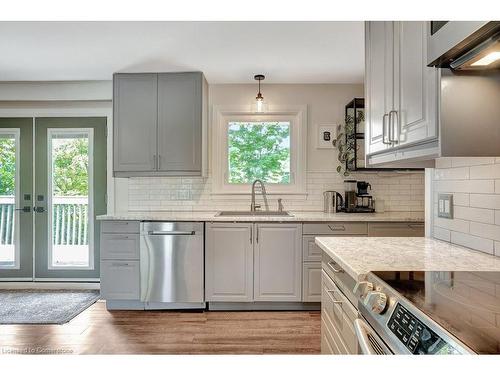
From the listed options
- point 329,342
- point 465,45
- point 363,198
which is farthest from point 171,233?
point 465,45

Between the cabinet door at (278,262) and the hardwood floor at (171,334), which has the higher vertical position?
the cabinet door at (278,262)

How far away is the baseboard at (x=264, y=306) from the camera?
121 inches

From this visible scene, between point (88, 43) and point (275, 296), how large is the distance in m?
2.63

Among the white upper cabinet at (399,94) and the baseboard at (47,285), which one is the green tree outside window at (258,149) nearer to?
the white upper cabinet at (399,94)

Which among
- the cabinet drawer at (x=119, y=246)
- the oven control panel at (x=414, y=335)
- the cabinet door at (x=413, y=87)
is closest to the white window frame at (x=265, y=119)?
the cabinet drawer at (x=119, y=246)

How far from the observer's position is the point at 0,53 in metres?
2.84

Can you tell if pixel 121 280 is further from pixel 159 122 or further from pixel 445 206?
pixel 445 206

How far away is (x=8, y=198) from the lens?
3787 millimetres

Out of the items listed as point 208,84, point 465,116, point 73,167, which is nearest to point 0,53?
point 73,167

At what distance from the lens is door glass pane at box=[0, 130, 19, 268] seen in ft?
12.4

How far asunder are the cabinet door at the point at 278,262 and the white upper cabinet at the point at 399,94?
51.2 inches

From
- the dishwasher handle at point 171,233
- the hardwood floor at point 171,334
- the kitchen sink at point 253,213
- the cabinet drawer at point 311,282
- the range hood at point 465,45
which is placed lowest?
the hardwood floor at point 171,334

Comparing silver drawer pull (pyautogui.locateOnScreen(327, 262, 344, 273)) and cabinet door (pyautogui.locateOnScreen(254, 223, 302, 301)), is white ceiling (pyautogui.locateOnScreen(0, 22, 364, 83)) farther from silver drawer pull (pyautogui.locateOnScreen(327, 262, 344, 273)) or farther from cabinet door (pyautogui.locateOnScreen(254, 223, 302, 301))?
silver drawer pull (pyautogui.locateOnScreen(327, 262, 344, 273))

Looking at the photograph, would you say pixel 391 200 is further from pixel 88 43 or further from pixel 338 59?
pixel 88 43
